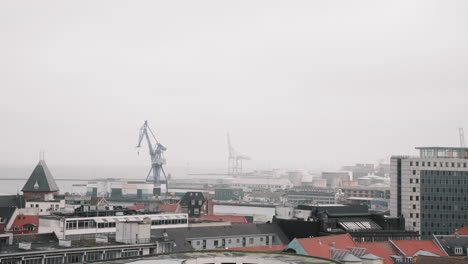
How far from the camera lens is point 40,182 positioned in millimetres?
103000

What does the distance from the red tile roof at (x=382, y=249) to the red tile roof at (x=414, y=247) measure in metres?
0.56

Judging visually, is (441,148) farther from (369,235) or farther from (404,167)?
(369,235)

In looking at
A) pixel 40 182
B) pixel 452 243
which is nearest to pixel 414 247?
pixel 452 243

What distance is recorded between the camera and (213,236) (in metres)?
67.8

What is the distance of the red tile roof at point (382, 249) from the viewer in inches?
2359

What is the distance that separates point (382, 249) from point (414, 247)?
3678 millimetres

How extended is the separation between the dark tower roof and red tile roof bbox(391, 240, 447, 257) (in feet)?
185

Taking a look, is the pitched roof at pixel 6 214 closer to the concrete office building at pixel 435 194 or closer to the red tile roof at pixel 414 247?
the red tile roof at pixel 414 247

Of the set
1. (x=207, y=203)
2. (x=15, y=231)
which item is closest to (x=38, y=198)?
(x=15, y=231)

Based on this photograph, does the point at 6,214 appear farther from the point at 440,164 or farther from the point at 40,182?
the point at 440,164

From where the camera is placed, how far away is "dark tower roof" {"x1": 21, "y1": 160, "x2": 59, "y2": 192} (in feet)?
334

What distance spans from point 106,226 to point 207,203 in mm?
64748

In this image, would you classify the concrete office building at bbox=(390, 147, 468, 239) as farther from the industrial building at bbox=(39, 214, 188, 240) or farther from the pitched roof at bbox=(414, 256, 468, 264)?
the pitched roof at bbox=(414, 256, 468, 264)

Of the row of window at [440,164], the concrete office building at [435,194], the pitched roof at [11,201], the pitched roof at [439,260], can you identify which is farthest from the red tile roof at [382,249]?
the pitched roof at [11,201]
